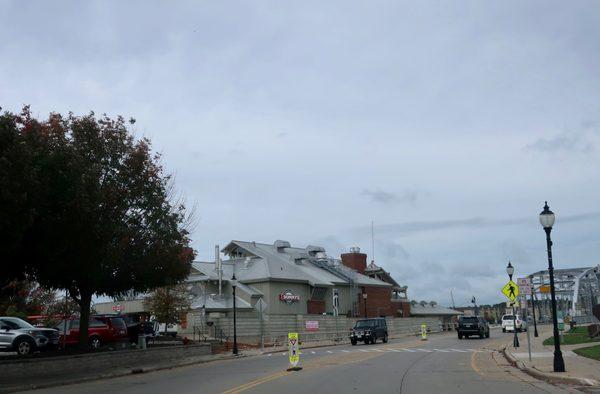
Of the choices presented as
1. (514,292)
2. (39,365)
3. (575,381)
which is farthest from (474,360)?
(39,365)

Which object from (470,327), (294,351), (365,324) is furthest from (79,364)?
(470,327)

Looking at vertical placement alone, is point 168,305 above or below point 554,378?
above

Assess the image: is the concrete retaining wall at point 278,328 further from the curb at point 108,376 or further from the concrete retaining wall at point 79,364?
the curb at point 108,376

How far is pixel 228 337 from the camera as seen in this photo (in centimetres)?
4512

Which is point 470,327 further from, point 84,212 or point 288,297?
point 84,212

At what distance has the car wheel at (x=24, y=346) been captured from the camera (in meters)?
28.5

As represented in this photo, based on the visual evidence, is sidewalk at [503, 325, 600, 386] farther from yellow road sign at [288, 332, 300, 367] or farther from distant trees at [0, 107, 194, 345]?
distant trees at [0, 107, 194, 345]

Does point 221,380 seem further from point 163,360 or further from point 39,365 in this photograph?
point 163,360

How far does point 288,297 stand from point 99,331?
27289 millimetres

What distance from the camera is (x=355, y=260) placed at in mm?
77750

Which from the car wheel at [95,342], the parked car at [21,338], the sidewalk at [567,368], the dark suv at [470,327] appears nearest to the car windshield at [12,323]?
the parked car at [21,338]

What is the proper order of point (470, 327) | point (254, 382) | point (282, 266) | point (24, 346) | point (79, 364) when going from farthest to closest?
point (282, 266), point (470, 327), point (24, 346), point (79, 364), point (254, 382)

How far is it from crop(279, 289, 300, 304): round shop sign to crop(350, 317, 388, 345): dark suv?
45.9 feet

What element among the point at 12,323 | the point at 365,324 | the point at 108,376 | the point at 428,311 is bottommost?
the point at 108,376
